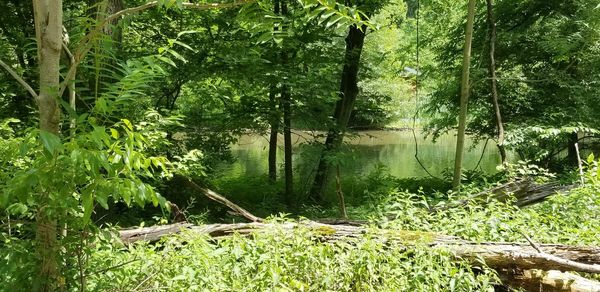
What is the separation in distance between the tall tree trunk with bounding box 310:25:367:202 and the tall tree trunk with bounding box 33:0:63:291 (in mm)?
5743

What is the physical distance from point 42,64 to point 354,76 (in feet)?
25.8

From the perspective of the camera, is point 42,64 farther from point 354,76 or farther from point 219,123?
point 354,76

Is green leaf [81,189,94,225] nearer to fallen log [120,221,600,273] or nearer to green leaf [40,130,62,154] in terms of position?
green leaf [40,130,62,154]

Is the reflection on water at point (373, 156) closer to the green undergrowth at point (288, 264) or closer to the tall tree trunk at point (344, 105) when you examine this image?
the tall tree trunk at point (344, 105)

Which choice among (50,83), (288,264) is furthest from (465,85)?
(50,83)

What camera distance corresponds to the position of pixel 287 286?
2738 mm

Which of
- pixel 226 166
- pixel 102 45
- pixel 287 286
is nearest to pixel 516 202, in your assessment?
pixel 287 286

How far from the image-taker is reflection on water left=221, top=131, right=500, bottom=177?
908 cm

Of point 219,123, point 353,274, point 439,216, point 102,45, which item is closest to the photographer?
point 102,45

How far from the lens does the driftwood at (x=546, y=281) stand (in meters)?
2.98

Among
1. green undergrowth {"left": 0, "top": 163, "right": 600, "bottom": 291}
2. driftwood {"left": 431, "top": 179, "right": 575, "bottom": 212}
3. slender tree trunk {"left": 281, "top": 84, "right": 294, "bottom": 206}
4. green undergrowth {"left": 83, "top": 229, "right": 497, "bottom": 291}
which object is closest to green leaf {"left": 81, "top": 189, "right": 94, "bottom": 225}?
green undergrowth {"left": 0, "top": 163, "right": 600, "bottom": 291}

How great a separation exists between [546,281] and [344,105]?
22.3ft

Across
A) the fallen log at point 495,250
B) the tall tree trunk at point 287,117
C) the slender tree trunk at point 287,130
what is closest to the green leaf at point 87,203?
the fallen log at point 495,250

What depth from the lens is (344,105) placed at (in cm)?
962
